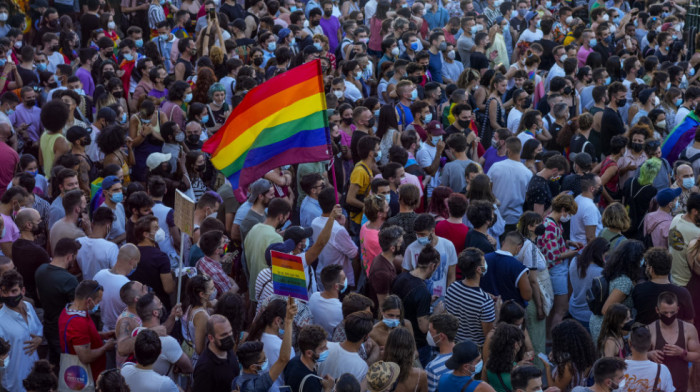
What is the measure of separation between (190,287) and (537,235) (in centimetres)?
342

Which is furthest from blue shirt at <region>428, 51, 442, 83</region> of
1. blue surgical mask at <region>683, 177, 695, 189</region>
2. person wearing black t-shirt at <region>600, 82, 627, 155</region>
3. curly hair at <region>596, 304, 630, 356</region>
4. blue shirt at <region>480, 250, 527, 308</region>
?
curly hair at <region>596, 304, 630, 356</region>

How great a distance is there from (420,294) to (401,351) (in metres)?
1.20

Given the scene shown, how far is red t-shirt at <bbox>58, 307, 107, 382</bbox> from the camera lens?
7.38m

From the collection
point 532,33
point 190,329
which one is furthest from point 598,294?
point 532,33

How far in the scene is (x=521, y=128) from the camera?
481 inches

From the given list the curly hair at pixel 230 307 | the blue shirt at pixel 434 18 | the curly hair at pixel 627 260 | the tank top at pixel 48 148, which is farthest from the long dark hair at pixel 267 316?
the blue shirt at pixel 434 18

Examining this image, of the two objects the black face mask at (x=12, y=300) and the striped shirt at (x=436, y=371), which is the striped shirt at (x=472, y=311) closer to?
the striped shirt at (x=436, y=371)

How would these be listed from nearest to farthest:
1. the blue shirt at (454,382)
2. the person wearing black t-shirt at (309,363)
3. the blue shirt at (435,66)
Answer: the blue shirt at (454,382)
the person wearing black t-shirt at (309,363)
the blue shirt at (435,66)

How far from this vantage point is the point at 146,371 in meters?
6.66

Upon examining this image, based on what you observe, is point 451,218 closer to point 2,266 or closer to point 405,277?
point 405,277

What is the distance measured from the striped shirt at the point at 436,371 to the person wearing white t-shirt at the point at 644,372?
1.25 m

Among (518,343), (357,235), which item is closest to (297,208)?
(357,235)

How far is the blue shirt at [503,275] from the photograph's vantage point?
26.9ft

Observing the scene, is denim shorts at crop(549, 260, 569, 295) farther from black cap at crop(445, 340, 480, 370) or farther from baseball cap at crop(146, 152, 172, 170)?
baseball cap at crop(146, 152, 172, 170)
